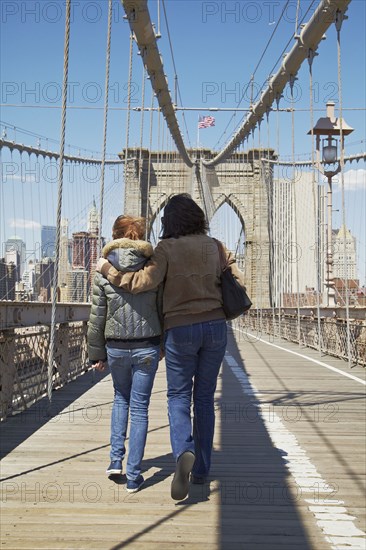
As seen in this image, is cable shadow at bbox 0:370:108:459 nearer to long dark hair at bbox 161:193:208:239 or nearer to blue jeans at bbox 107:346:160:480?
blue jeans at bbox 107:346:160:480

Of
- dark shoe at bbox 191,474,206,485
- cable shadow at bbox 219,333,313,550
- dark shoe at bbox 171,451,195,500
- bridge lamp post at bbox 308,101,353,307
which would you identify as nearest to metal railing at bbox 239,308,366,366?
bridge lamp post at bbox 308,101,353,307

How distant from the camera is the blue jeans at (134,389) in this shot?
304 centimetres

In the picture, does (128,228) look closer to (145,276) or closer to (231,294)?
(145,276)

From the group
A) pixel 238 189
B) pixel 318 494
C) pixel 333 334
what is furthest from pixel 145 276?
pixel 238 189

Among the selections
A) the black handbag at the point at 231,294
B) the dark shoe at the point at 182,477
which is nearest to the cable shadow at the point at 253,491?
the dark shoe at the point at 182,477

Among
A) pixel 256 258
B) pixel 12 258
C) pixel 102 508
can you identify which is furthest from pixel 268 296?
pixel 102 508

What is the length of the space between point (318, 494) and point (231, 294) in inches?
36.7

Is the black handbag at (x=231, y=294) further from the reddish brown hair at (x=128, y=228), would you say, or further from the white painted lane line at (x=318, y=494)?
the white painted lane line at (x=318, y=494)

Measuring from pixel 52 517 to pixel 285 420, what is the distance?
261cm

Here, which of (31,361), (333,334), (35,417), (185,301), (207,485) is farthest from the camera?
(333,334)

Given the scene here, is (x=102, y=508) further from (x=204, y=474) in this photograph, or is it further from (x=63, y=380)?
(x=63, y=380)

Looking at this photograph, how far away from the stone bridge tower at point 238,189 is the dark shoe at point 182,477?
33613 mm

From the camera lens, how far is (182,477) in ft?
9.04

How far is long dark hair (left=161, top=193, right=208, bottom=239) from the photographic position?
119 inches
